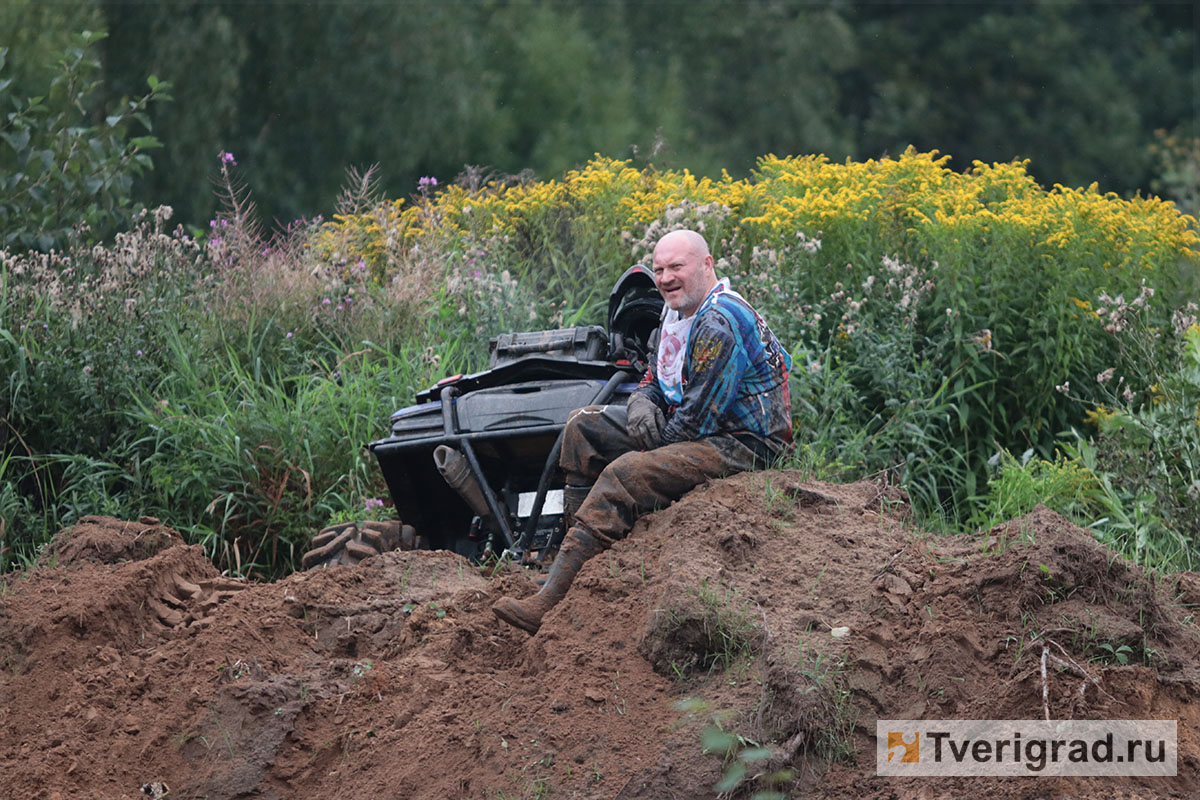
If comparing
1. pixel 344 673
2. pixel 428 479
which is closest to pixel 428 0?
pixel 428 479

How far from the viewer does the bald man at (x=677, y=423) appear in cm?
557

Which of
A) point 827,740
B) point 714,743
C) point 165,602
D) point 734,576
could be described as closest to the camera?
point 714,743

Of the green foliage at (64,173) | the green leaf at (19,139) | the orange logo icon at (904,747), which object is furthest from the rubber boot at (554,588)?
the green leaf at (19,139)

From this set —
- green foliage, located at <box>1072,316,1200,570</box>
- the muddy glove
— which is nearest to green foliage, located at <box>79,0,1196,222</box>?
green foliage, located at <box>1072,316,1200,570</box>

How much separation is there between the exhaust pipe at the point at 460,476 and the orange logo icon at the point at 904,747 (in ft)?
8.53

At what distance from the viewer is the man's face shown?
5910 mm

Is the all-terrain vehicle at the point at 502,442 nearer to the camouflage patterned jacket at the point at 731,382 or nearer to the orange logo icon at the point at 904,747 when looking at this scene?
the camouflage patterned jacket at the point at 731,382

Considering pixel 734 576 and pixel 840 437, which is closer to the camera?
pixel 734 576

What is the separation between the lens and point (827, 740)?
14.5 ft

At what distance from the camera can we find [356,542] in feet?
22.2

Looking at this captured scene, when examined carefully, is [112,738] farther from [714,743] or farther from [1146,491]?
[1146,491]

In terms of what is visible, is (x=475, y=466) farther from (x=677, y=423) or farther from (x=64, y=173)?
(x=64, y=173)

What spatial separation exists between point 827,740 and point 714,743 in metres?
1.04

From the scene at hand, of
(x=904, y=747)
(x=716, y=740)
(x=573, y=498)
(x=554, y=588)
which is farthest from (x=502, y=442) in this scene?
(x=716, y=740)
